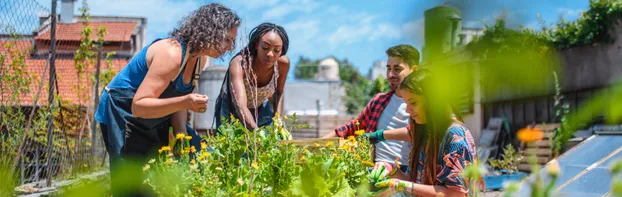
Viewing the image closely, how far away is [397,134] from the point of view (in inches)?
118

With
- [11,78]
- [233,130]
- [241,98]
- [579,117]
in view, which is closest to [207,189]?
[233,130]

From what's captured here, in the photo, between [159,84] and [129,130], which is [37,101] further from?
[159,84]

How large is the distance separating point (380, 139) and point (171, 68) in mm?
1064

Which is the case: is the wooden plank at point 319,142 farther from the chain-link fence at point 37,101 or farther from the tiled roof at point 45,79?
the tiled roof at point 45,79

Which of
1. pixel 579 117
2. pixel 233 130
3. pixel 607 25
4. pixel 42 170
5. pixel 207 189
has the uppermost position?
pixel 607 25

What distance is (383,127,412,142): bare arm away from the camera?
118 inches

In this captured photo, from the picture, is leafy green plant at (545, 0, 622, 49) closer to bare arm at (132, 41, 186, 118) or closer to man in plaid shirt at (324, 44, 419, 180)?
man in plaid shirt at (324, 44, 419, 180)

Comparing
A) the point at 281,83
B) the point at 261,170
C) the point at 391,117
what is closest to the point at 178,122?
the point at 281,83

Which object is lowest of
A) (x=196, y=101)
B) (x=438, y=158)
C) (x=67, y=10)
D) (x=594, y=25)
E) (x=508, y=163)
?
(x=508, y=163)

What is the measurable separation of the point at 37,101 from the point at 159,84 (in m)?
2.99

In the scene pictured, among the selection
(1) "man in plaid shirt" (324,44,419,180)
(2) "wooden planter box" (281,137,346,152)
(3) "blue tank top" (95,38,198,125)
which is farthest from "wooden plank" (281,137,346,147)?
(1) "man in plaid shirt" (324,44,419,180)

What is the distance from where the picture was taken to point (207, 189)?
177cm

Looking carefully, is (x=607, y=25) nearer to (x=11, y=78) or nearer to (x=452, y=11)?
(x=11, y=78)

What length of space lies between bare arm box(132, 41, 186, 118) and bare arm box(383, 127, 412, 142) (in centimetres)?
107
